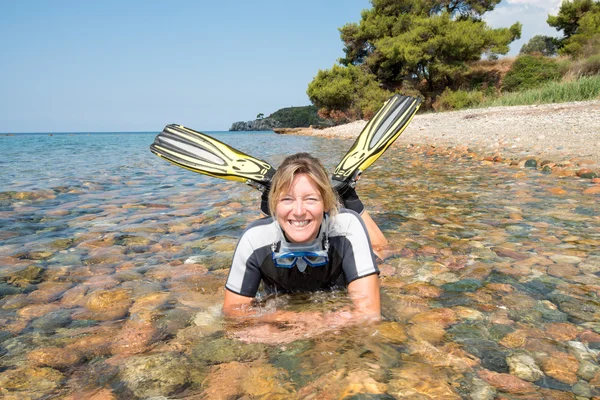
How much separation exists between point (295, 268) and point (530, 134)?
35.9ft

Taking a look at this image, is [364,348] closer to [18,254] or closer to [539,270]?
[539,270]

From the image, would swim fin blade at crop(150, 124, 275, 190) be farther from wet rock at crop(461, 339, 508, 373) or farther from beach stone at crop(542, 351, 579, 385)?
beach stone at crop(542, 351, 579, 385)

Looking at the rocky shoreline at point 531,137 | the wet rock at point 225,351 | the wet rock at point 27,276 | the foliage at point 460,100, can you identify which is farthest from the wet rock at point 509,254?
the foliage at point 460,100

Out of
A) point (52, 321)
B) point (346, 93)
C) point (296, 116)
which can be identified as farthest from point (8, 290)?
point (296, 116)

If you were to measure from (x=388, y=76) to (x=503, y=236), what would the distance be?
3197 cm

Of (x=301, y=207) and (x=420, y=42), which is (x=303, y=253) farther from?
(x=420, y=42)

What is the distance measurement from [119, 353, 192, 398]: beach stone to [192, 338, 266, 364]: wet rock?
108mm

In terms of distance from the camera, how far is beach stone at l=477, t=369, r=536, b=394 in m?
1.97

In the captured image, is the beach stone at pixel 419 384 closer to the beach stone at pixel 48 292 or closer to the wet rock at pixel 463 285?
the wet rock at pixel 463 285

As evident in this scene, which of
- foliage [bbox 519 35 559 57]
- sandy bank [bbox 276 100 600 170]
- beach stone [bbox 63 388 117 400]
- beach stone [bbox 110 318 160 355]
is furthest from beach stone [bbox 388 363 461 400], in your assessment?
foliage [bbox 519 35 559 57]

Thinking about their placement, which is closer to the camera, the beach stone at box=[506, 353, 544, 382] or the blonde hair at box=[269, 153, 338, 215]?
the beach stone at box=[506, 353, 544, 382]

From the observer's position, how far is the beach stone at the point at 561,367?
80.5 inches

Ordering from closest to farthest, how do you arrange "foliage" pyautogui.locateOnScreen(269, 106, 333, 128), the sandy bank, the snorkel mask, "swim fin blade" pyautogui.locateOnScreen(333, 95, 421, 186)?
the snorkel mask, "swim fin blade" pyautogui.locateOnScreen(333, 95, 421, 186), the sandy bank, "foliage" pyautogui.locateOnScreen(269, 106, 333, 128)

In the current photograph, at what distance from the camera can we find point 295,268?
9.71 feet
